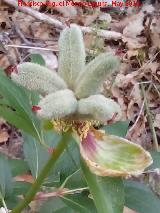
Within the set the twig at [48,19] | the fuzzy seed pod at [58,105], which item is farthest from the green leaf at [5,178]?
the twig at [48,19]

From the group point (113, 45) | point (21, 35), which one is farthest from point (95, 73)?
point (113, 45)

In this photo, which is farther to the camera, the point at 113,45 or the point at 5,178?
the point at 113,45

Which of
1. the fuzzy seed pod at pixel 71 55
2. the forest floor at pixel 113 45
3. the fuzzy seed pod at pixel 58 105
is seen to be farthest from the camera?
the forest floor at pixel 113 45

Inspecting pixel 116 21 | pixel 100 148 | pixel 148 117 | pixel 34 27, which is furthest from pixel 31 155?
pixel 116 21

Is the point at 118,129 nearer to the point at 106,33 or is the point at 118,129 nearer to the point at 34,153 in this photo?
the point at 34,153

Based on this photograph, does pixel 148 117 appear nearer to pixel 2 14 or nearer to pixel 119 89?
pixel 119 89

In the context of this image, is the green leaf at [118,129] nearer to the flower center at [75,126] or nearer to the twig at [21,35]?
the flower center at [75,126]

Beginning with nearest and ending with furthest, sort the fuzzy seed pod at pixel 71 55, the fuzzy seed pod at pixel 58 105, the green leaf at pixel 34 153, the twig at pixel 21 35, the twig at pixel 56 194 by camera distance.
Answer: the fuzzy seed pod at pixel 58 105, the fuzzy seed pod at pixel 71 55, the twig at pixel 56 194, the green leaf at pixel 34 153, the twig at pixel 21 35
